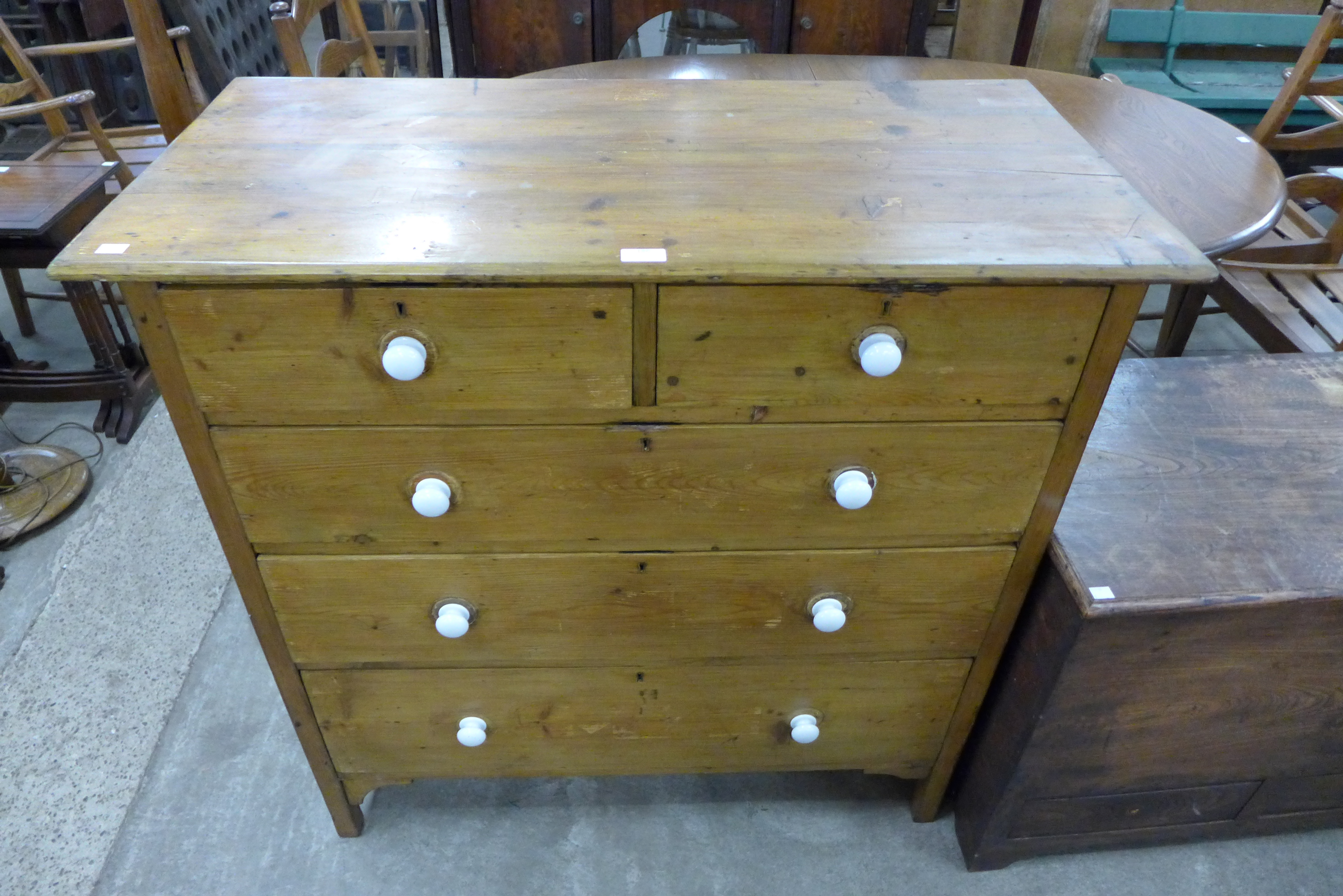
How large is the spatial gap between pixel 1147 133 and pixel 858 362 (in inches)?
62.4

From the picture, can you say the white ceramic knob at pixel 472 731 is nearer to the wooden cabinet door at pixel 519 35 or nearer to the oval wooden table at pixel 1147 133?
the oval wooden table at pixel 1147 133

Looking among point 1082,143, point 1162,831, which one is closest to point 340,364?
point 1082,143

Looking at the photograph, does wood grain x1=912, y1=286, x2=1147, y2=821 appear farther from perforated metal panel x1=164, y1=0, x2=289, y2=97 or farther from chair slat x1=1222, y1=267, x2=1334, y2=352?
perforated metal panel x1=164, y1=0, x2=289, y2=97

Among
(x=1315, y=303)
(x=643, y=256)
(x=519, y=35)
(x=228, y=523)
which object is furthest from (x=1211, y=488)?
(x=519, y=35)

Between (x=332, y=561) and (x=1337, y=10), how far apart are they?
2661 mm

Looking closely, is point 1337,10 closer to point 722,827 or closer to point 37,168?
point 722,827

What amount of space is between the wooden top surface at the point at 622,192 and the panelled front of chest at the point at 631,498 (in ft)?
0.14

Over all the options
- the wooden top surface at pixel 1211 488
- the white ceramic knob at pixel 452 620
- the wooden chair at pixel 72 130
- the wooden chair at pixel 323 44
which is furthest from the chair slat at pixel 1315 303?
the wooden chair at pixel 72 130

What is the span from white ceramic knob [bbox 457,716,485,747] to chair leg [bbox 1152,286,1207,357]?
2060 mm

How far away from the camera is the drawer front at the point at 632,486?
1050 mm

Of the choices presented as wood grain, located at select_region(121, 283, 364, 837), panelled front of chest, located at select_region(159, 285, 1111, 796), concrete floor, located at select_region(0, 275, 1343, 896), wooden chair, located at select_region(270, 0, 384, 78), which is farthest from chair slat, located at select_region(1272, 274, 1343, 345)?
wood grain, located at select_region(121, 283, 364, 837)

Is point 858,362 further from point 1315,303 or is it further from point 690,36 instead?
point 690,36

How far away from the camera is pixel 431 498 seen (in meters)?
1.06

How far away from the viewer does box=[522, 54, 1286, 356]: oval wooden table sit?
178 cm
